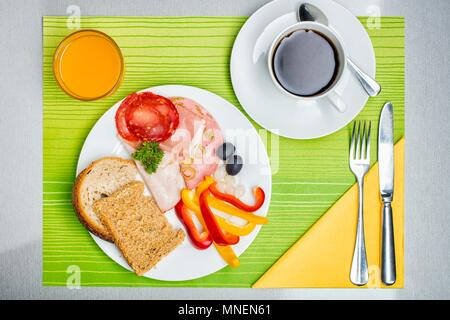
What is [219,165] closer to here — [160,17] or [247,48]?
[247,48]

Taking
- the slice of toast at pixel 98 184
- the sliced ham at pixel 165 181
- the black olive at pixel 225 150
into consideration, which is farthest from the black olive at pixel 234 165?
the slice of toast at pixel 98 184

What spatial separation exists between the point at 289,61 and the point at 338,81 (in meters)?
0.12

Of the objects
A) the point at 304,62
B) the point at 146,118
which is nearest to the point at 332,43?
the point at 304,62

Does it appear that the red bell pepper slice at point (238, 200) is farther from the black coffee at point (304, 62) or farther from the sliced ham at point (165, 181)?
the black coffee at point (304, 62)

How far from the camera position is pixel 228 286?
3.25ft

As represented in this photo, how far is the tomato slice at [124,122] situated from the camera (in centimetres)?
94

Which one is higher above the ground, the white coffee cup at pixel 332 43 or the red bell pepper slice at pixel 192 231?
the white coffee cup at pixel 332 43

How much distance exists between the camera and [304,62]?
0.90 metres

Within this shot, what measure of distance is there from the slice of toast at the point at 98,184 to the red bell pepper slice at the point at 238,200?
196mm

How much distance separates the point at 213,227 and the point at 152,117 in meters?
0.29

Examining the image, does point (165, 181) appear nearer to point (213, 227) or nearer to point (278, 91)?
point (213, 227)

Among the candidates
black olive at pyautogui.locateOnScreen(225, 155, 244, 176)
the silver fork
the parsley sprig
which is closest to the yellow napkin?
the silver fork

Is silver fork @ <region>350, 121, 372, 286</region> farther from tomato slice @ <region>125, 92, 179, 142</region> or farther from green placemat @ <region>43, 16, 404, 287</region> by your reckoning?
tomato slice @ <region>125, 92, 179, 142</region>
